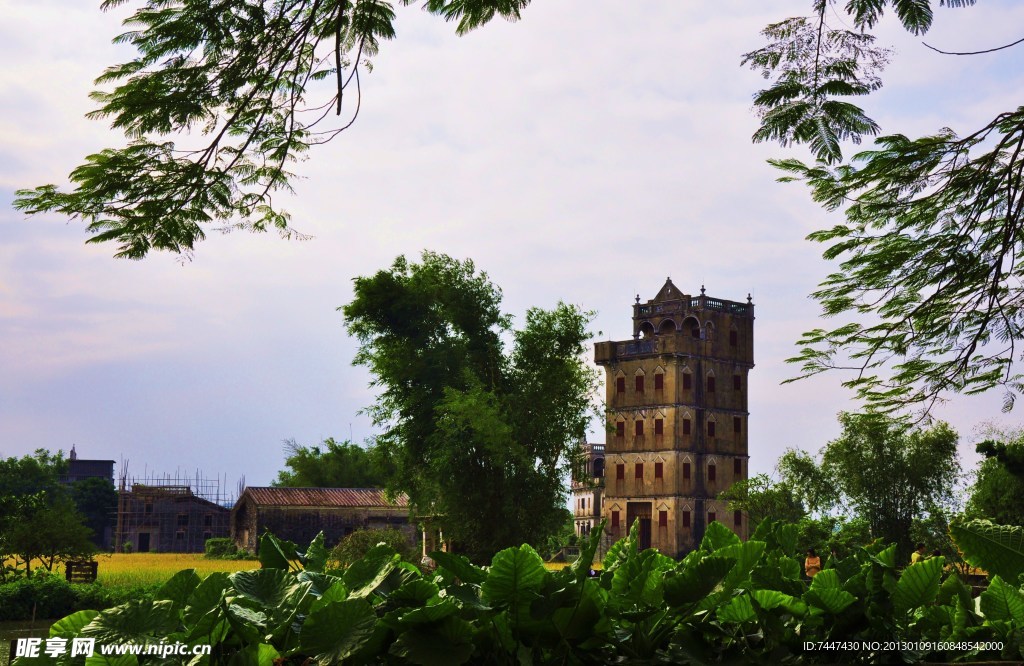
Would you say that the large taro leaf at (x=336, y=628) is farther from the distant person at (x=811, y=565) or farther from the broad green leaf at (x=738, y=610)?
the distant person at (x=811, y=565)

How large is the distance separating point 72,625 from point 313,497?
56572 millimetres

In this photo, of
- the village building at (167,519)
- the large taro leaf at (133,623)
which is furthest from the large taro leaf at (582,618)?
the village building at (167,519)

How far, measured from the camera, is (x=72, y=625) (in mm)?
1608

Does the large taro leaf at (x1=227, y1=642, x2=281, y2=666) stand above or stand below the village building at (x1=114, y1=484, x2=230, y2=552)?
above

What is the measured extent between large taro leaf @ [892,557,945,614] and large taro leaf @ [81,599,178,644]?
4.35 ft

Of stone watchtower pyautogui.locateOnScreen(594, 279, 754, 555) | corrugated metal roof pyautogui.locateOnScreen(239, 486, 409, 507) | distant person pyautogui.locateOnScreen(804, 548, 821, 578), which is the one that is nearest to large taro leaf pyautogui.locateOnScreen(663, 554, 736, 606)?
distant person pyautogui.locateOnScreen(804, 548, 821, 578)

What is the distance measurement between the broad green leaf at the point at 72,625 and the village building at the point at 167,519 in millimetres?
73098

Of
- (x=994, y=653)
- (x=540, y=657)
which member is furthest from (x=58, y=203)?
(x=994, y=653)

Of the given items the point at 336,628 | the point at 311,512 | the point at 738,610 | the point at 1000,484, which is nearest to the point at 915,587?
the point at 738,610

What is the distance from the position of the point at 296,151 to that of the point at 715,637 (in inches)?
197

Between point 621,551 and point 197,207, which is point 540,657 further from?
point 197,207

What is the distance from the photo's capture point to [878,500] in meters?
36.5

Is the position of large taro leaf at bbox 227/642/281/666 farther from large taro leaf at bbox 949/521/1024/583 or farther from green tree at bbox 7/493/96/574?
green tree at bbox 7/493/96/574

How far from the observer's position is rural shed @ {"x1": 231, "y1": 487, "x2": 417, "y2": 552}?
55.4 meters
